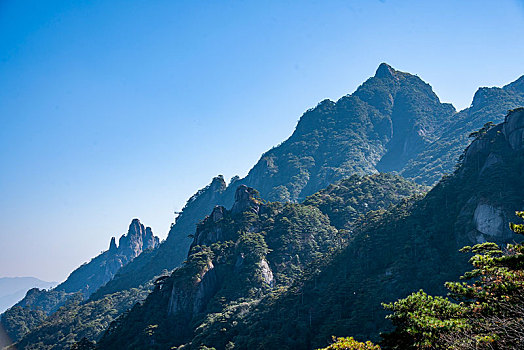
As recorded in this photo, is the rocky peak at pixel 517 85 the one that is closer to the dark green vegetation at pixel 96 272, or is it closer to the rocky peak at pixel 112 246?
the dark green vegetation at pixel 96 272

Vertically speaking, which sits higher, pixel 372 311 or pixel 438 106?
pixel 438 106

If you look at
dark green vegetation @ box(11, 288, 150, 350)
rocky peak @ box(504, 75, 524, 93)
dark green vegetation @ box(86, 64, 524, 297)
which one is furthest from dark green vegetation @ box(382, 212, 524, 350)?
rocky peak @ box(504, 75, 524, 93)

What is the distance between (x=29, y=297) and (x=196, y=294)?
493 ft

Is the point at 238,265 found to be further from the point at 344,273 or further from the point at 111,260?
the point at 111,260

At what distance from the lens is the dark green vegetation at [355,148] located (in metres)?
124

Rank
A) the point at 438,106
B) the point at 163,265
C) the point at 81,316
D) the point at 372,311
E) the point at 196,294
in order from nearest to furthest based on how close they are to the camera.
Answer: the point at 372,311 → the point at 196,294 → the point at 81,316 → the point at 163,265 → the point at 438,106

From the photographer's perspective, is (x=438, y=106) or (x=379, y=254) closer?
(x=379, y=254)

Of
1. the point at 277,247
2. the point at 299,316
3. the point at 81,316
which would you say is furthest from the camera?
the point at 81,316

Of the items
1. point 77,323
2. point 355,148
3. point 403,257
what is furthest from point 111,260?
point 403,257

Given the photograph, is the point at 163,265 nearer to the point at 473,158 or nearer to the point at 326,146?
the point at 326,146

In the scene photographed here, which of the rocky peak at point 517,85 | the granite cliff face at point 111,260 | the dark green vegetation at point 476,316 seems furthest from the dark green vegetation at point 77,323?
the rocky peak at point 517,85

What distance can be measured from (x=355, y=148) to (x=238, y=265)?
109209mm

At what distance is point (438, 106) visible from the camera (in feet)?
616

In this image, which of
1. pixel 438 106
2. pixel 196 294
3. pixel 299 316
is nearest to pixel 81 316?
pixel 196 294
